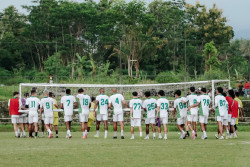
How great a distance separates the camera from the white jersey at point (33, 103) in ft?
84.8

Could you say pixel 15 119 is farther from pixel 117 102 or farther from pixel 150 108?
pixel 150 108

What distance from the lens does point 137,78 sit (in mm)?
41062

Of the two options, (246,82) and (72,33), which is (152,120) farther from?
(72,33)

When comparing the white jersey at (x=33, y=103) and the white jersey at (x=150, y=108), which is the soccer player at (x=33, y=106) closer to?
the white jersey at (x=33, y=103)

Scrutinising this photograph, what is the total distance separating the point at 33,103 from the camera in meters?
25.9

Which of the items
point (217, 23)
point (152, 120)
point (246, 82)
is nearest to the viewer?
point (152, 120)

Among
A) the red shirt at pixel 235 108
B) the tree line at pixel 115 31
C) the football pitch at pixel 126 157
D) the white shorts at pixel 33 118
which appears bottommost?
the football pitch at pixel 126 157

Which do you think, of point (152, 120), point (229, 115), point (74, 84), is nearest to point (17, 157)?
point (152, 120)

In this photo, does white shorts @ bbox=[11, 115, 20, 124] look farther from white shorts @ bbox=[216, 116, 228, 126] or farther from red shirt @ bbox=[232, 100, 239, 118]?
red shirt @ bbox=[232, 100, 239, 118]

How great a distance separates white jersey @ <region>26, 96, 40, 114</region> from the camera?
25.8 m

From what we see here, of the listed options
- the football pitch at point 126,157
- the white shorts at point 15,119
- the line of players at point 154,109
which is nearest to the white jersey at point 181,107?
the line of players at point 154,109

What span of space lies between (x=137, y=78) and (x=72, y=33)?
2962 cm

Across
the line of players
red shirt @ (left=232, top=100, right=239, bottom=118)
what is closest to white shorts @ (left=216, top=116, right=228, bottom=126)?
the line of players

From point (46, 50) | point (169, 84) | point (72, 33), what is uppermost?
point (72, 33)
